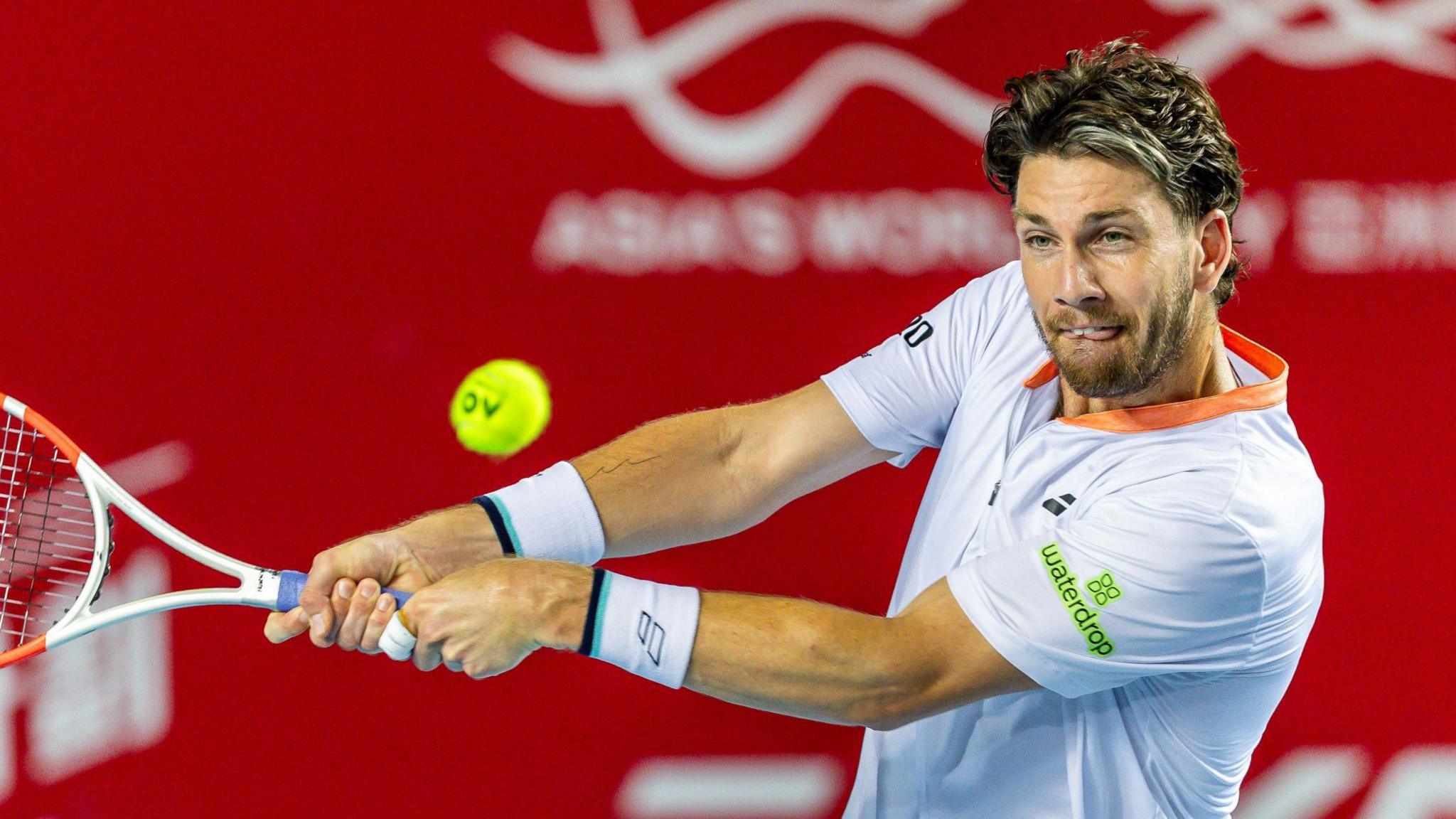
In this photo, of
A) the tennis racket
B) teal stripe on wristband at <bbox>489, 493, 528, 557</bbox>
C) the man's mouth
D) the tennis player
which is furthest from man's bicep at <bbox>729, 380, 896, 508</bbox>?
the tennis racket

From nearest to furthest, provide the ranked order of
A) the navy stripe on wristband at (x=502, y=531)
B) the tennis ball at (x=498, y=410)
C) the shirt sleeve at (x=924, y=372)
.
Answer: the navy stripe on wristband at (x=502, y=531)
the shirt sleeve at (x=924, y=372)
the tennis ball at (x=498, y=410)

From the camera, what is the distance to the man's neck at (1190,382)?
2129 mm

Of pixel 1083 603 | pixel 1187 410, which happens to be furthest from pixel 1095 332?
pixel 1083 603

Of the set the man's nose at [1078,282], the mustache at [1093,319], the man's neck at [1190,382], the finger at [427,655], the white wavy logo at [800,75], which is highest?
the white wavy logo at [800,75]

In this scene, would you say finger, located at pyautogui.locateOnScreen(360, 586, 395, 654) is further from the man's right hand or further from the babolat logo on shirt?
the babolat logo on shirt

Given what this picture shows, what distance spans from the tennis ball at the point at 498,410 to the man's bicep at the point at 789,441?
0.61m

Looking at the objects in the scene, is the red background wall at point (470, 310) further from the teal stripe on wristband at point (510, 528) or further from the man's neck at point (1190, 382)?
the man's neck at point (1190, 382)

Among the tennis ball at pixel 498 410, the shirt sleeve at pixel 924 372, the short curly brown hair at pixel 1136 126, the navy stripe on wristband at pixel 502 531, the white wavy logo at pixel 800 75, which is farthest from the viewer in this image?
the white wavy logo at pixel 800 75

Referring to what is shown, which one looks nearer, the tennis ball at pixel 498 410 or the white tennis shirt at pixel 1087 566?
the white tennis shirt at pixel 1087 566

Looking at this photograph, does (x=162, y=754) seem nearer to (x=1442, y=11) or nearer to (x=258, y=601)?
(x=258, y=601)

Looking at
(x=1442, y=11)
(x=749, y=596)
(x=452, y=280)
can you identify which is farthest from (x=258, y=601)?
(x=1442, y=11)

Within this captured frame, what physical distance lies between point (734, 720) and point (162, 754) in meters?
1.38

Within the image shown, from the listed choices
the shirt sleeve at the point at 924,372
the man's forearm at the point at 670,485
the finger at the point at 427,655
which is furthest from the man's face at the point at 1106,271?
the finger at the point at 427,655

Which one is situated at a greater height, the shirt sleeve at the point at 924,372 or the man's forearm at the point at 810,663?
the shirt sleeve at the point at 924,372
